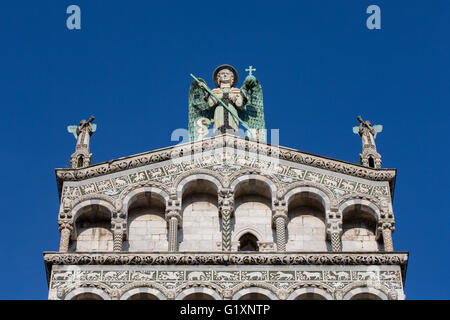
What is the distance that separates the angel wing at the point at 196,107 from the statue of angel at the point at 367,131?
11.3 feet

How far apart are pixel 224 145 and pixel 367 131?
3.08m

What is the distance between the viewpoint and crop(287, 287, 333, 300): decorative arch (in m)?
27.7

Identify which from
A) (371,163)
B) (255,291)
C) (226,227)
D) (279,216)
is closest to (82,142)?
(226,227)

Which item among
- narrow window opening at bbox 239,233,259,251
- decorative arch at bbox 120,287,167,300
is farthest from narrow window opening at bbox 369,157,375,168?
decorative arch at bbox 120,287,167,300

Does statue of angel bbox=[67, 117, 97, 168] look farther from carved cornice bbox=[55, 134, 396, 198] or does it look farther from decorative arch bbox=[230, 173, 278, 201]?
decorative arch bbox=[230, 173, 278, 201]

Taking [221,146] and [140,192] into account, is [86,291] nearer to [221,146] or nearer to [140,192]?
[140,192]

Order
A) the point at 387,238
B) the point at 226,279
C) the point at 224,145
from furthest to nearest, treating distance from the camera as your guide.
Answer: the point at 224,145 < the point at 387,238 < the point at 226,279

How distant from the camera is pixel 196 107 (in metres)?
33.3
